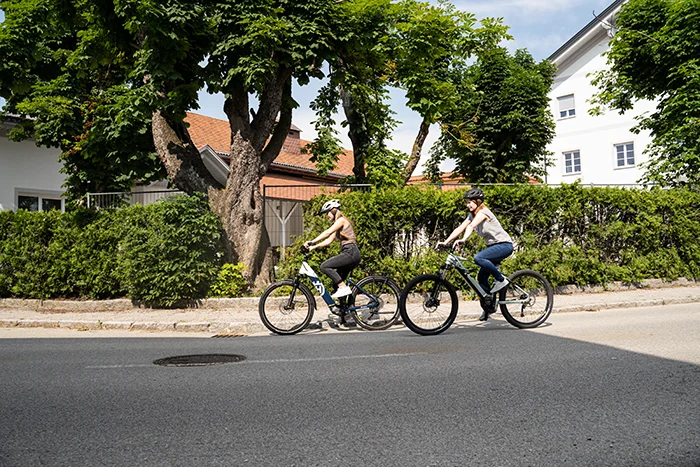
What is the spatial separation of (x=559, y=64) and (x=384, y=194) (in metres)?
31.7

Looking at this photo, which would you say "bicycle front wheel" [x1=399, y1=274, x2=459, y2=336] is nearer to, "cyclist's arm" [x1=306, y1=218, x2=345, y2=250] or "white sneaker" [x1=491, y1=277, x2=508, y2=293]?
"white sneaker" [x1=491, y1=277, x2=508, y2=293]

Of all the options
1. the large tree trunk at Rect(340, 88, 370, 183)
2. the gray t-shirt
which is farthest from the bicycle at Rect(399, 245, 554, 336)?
the large tree trunk at Rect(340, 88, 370, 183)

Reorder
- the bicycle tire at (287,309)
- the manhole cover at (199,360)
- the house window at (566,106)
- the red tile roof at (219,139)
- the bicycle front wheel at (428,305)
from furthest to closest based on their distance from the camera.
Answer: the house window at (566,106)
the red tile roof at (219,139)
the bicycle tire at (287,309)
the bicycle front wheel at (428,305)
the manhole cover at (199,360)

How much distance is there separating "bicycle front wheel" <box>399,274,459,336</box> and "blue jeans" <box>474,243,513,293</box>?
609 mm

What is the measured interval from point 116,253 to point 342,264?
629cm

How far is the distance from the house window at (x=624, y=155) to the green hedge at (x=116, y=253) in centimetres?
3070

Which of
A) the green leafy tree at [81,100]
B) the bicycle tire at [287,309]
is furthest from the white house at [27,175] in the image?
the bicycle tire at [287,309]

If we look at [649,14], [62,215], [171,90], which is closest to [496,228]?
[171,90]

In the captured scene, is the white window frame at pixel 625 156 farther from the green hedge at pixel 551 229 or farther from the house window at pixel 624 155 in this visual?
the green hedge at pixel 551 229

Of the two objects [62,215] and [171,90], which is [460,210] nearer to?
[171,90]

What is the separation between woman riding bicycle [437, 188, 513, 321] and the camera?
8.60 m

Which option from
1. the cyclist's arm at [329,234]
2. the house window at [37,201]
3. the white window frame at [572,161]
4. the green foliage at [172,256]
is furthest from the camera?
the white window frame at [572,161]

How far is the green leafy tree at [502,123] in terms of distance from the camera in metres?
33.0

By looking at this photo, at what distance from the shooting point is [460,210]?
12867 mm
